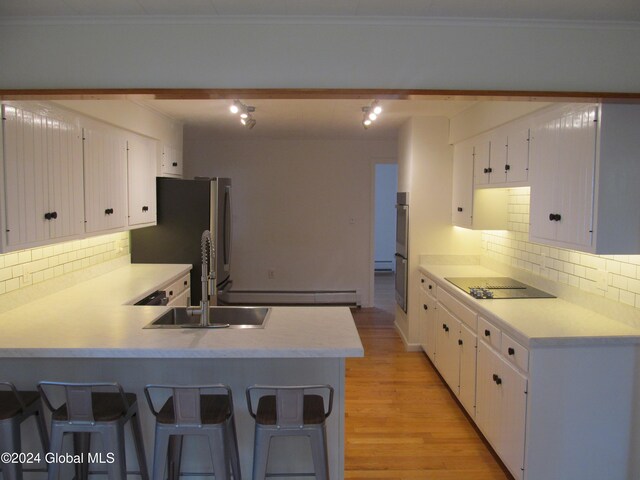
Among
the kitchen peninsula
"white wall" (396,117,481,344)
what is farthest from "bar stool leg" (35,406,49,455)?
"white wall" (396,117,481,344)

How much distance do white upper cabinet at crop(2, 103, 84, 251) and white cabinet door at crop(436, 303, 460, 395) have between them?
2810mm

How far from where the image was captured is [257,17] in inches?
87.6

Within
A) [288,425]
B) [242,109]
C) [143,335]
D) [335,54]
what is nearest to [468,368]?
[288,425]

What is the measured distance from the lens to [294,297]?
23.4 ft

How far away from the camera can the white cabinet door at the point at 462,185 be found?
4422mm

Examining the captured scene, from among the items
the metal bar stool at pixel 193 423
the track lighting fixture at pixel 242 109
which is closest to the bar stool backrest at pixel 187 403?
the metal bar stool at pixel 193 423

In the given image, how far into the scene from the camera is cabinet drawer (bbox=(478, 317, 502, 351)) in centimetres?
295

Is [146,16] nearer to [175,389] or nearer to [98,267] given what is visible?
[175,389]

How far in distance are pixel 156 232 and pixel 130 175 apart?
0.79 meters

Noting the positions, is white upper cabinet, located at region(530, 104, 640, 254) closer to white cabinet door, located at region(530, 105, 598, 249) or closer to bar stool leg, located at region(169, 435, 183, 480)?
white cabinet door, located at region(530, 105, 598, 249)

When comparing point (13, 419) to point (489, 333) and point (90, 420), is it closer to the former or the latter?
point (90, 420)

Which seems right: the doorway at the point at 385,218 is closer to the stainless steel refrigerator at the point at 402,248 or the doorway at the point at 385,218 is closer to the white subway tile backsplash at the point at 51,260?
the stainless steel refrigerator at the point at 402,248

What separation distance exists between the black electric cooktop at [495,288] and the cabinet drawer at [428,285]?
33cm

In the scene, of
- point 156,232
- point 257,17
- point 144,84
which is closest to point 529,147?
point 257,17
